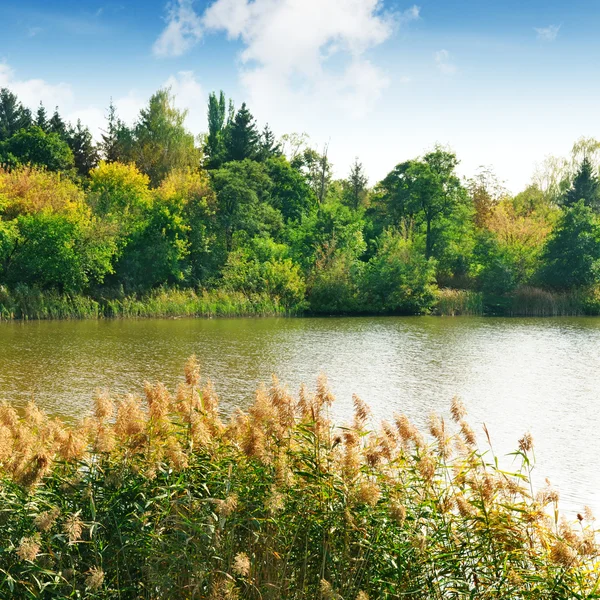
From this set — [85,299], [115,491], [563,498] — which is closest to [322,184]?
[85,299]

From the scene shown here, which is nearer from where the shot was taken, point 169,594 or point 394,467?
point 169,594

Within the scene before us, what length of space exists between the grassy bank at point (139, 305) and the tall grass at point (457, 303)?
9.76 meters

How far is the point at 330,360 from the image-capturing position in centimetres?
2078

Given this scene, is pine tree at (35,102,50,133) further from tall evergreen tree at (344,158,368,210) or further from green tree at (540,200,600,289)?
green tree at (540,200,600,289)

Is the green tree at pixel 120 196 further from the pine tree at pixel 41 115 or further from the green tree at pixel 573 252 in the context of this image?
the green tree at pixel 573 252

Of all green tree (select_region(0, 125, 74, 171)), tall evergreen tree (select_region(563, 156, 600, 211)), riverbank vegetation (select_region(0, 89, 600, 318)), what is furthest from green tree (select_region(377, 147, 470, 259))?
green tree (select_region(0, 125, 74, 171))

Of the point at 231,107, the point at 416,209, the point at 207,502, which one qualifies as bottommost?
the point at 207,502

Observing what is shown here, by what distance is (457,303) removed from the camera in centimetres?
4175

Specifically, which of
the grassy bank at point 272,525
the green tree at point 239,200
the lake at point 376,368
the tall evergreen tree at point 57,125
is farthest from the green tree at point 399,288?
the grassy bank at point 272,525

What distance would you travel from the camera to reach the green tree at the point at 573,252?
144 feet

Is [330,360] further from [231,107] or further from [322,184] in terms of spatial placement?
[231,107]

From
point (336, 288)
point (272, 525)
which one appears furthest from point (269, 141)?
point (272, 525)

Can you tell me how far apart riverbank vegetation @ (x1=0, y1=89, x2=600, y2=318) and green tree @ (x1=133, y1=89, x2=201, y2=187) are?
0.38 feet

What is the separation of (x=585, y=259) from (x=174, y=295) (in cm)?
2624
